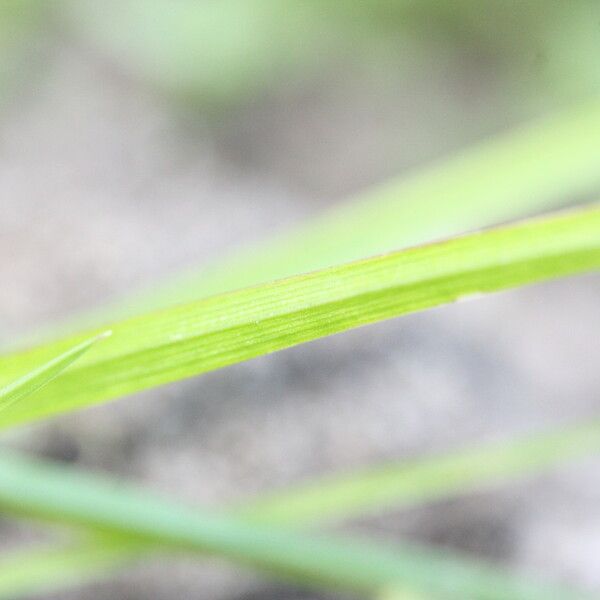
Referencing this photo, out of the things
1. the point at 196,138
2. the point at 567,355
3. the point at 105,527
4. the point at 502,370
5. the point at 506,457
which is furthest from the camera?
the point at 196,138

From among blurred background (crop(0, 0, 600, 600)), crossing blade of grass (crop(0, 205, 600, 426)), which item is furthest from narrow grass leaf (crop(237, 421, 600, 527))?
A: crossing blade of grass (crop(0, 205, 600, 426))

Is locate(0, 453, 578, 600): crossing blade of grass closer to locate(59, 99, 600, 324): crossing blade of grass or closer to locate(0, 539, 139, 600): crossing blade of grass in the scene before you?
locate(0, 539, 139, 600): crossing blade of grass

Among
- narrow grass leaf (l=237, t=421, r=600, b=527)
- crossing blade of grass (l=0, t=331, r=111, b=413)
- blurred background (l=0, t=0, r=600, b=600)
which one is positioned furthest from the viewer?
blurred background (l=0, t=0, r=600, b=600)

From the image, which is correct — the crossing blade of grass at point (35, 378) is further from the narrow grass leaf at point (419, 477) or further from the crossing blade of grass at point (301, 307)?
the narrow grass leaf at point (419, 477)

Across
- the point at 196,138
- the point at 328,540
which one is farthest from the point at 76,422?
the point at 196,138

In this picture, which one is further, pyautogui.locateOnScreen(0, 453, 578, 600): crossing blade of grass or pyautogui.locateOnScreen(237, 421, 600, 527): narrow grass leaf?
pyautogui.locateOnScreen(237, 421, 600, 527): narrow grass leaf

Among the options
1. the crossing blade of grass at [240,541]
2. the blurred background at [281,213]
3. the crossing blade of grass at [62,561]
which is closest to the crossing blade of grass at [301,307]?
the crossing blade of grass at [240,541]

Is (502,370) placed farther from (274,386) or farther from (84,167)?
(84,167)
